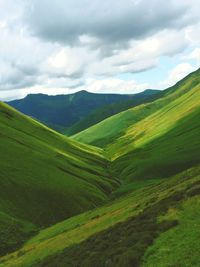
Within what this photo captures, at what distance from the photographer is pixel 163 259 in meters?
27.2

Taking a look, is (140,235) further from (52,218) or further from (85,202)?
(85,202)

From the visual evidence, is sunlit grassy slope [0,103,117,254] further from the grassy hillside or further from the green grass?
the green grass

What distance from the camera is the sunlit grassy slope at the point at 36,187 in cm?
8056

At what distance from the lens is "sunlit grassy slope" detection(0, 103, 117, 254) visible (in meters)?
80.6

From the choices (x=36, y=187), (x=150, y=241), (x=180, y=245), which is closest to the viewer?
(x=180, y=245)

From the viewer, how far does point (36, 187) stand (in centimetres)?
10338

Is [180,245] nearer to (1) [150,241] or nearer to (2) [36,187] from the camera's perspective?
(1) [150,241]

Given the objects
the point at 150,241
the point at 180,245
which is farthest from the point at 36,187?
the point at 180,245

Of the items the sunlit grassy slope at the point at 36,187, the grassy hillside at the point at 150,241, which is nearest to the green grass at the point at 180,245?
the grassy hillside at the point at 150,241

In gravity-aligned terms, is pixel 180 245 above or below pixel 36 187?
above

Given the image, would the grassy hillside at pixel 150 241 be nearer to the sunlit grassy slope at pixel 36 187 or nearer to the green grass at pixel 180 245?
the green grass at pixel 180 245

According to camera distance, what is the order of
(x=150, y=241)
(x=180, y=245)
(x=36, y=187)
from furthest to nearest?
(x=36, y=187) → (x=150, y=241) → (x=180, y=245)

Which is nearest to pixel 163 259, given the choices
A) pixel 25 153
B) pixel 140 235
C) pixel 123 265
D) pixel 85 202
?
pixel 123 265

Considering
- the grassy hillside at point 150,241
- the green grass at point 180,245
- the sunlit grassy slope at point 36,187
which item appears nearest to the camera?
the green grass at point 180,245
